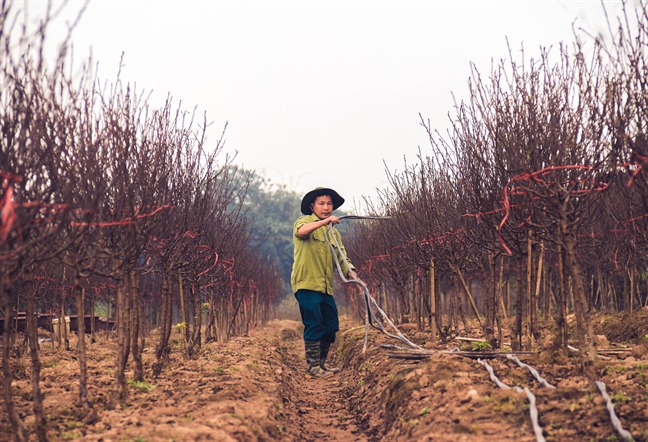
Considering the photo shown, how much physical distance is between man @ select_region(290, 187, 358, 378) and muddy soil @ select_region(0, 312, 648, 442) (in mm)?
703

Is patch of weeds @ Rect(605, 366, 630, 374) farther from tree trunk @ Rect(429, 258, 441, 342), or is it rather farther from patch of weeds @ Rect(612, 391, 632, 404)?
tree trunk @ Rect(429, 258, 441, 342)

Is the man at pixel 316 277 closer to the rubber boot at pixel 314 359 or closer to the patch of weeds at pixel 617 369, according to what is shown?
the rubber boot at pixel 314 359

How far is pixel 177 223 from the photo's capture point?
8406mm

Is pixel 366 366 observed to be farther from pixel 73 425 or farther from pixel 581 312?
pixel 73 425

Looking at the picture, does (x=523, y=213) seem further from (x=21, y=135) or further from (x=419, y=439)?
(x=21, y=135)

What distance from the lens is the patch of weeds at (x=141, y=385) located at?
23.4 feet

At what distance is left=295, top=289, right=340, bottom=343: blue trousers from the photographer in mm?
9177

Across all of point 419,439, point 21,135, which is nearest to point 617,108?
point 419,439

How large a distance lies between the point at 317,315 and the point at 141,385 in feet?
8.76

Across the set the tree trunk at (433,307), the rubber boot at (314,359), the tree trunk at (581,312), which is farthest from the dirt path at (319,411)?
the tree trunk at (581,312)

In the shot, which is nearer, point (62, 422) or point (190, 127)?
point (62, 422)

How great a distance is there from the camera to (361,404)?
8195mm

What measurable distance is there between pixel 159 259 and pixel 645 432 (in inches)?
250

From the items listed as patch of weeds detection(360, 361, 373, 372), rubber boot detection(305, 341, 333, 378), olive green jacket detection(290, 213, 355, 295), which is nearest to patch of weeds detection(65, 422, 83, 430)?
olive green jacket detection(290, 213, 355, 295)
